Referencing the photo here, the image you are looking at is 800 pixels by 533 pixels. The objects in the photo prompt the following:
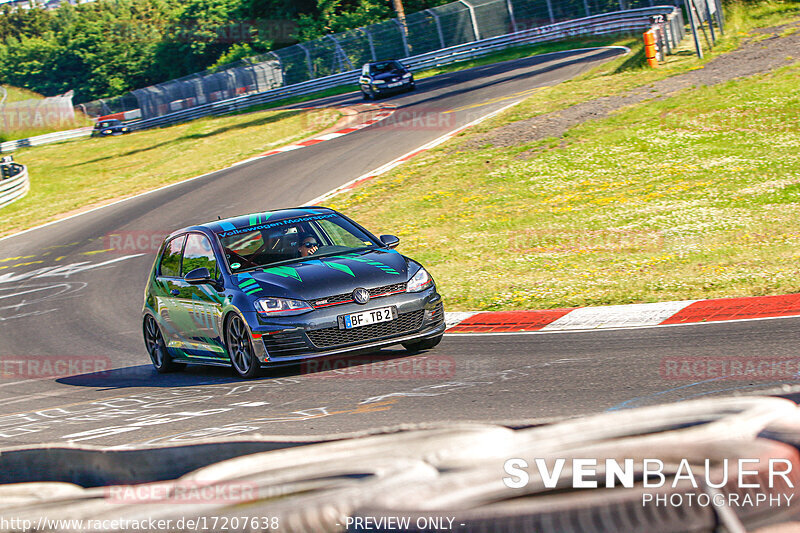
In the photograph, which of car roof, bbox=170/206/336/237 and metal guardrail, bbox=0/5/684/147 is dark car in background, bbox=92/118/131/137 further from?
car roof, bbox=170/206/336/237

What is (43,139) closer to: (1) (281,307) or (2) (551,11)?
(2) (551,11)

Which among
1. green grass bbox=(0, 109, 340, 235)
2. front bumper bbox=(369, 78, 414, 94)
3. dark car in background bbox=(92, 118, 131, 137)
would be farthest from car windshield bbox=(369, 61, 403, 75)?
dark car in background bbox=(92, 118, 131, 137)

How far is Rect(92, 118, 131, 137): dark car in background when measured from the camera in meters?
58.1

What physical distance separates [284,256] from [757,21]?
2492 cm

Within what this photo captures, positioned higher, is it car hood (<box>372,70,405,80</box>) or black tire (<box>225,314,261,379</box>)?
car hood (<box>372,70,405,80</box>)

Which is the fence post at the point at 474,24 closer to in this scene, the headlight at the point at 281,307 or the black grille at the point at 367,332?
the black grille at the point at 367,332

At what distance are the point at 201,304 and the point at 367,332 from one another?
2.07 m

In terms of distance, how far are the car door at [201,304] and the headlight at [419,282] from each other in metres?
1.90

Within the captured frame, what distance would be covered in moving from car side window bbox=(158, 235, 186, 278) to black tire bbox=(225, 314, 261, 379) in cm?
158

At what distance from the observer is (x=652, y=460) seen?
2930 millimetres

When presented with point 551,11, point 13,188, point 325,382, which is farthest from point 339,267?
point 551,11

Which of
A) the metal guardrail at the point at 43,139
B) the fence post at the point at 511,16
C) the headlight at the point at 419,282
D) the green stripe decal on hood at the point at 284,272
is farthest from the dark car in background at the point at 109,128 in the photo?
the headlight at the point at 419,282

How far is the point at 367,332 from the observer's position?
27.8ft

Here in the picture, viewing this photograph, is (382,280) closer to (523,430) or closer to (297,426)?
(297,426)
